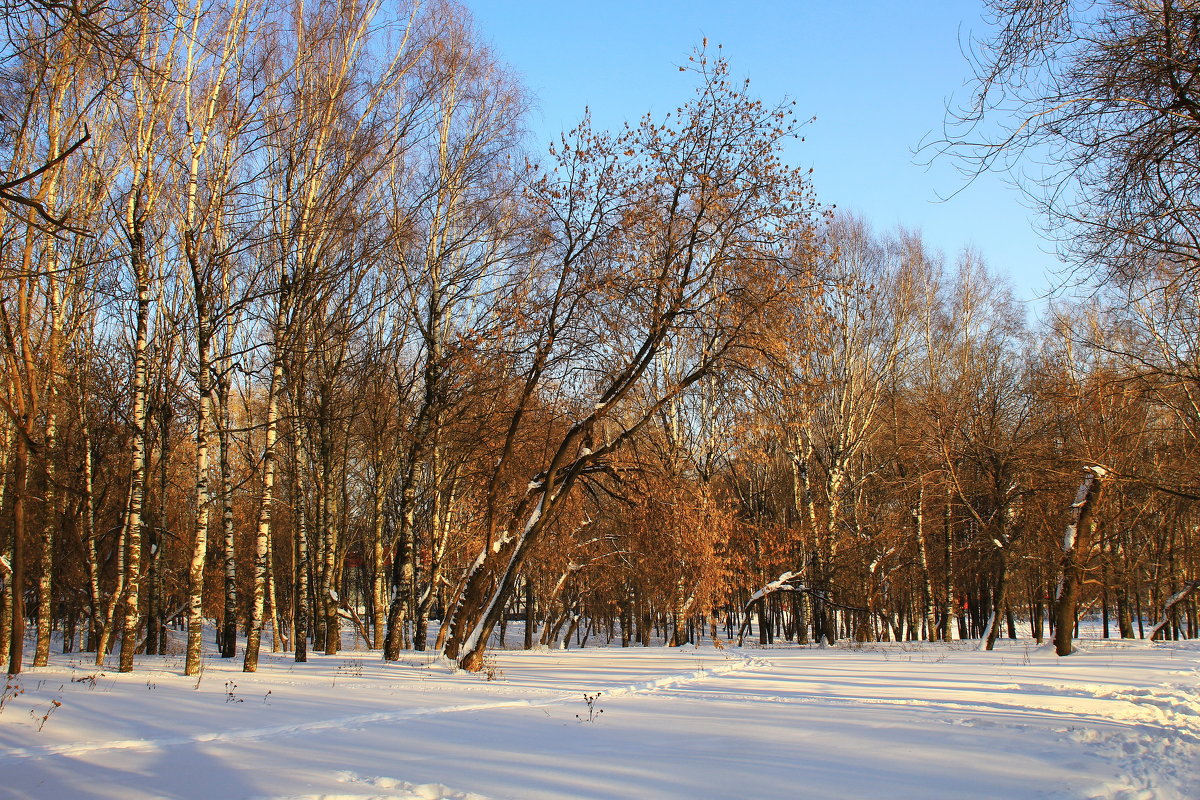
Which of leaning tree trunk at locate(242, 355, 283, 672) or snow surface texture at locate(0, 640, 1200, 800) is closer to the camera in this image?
snow surface texture at locate(0, 640, 1200, 800)

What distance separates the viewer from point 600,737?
749cm

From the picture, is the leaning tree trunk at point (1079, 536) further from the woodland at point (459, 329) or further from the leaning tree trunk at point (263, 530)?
the leaning tree trunk at point (263, 530)

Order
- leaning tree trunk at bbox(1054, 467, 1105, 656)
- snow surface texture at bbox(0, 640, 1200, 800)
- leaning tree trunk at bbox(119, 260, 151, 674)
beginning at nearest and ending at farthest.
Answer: snow surface texture at bbox(0, 640, 1200, 800), leaning tree trunk at bbox(119, 260, 151, 674), leaning tree trunk at bbox(1054, 467, 1105, 656)

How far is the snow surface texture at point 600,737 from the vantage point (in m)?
5.53

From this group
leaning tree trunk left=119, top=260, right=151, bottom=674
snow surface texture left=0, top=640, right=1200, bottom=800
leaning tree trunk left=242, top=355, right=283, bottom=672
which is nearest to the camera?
snow surface texture left=0, top=640, right=1200, bottom=800

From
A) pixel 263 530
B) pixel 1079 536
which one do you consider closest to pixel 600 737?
pixel 263 530

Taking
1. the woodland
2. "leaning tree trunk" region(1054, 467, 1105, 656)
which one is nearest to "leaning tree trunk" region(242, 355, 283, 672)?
the woodland

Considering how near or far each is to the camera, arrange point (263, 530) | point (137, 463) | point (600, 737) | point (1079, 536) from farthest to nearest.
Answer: point (1079, 536) → point (263, 530) → point (137, 463) → point (600, 737)

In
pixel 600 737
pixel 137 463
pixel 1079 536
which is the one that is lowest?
pixel 600 737

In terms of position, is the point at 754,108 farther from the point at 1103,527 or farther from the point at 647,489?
the point at 1103,527

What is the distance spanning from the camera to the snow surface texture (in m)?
5.53

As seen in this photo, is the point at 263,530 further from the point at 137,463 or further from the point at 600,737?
the point at 600,737

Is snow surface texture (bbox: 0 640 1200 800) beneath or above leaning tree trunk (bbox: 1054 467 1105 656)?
beneath

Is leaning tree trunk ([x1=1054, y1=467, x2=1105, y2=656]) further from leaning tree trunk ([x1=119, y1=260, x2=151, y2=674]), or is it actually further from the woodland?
leaning tree trunk ([x1=119, y1=260, x2=151, y2=674])
